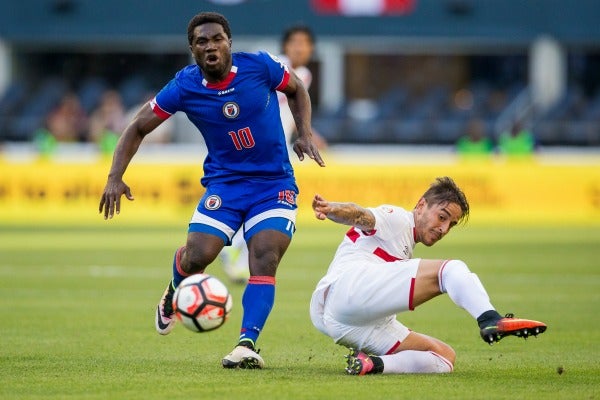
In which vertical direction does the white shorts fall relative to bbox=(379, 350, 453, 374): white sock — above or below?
above

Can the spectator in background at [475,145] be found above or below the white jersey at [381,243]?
above

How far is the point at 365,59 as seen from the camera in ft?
125

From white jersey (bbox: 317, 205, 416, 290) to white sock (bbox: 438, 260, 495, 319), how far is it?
0.58 meters

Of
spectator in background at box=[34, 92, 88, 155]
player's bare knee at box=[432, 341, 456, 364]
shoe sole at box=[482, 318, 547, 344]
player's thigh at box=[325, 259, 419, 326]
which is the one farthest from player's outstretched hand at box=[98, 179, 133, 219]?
spectator in background at box=[34, 92, 88, 155]

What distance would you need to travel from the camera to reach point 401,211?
842 centimetres

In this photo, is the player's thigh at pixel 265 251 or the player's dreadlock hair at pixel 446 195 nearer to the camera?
the player's dreadlock hair at pixel 446 195

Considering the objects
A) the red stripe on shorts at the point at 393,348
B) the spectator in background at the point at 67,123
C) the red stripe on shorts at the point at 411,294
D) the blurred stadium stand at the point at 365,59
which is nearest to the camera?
the red stripe on shorts at the point at 411,294

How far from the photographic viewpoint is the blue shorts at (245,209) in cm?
911

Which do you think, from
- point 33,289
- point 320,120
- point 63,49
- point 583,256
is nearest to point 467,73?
point 320,120

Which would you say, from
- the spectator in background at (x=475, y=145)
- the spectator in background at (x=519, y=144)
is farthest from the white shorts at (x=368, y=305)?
the spectator in background at (x=519, y=144)

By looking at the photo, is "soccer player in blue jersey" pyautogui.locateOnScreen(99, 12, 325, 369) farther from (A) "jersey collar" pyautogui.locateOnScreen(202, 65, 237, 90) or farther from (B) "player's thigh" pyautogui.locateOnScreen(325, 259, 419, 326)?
(B) "player's thigh" pyautogui.locateOnScreen(325, 259, 419, 326)

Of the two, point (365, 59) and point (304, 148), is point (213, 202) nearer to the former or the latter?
point (304, 148)

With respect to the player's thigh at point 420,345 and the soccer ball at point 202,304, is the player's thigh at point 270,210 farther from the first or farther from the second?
the player's thigh at point 420,345

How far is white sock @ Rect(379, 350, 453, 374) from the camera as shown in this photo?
838cm
